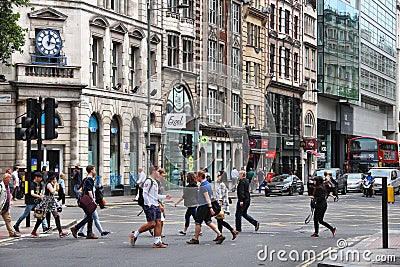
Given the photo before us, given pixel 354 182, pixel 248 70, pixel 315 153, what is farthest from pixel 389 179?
pixel 248 70

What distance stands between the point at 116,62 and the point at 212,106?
1194 inches

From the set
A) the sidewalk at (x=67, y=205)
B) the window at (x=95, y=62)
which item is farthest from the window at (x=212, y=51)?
the window at (x=95, y=62)

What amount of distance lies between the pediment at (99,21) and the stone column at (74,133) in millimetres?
4730

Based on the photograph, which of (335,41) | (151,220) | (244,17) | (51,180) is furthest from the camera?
(335,41)

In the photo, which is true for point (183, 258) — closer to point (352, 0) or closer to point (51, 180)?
point (51, 180)

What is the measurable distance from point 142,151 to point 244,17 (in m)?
5.96

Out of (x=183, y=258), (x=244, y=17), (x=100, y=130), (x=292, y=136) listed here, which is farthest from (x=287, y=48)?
(x=183, y=258)

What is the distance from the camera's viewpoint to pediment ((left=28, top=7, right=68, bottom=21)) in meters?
49.5

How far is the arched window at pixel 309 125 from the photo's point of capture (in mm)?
89162

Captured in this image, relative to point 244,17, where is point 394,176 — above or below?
below

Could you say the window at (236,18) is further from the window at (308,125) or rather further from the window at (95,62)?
the window at (308,125)

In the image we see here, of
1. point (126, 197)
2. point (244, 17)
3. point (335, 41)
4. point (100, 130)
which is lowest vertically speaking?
point (126, 197)

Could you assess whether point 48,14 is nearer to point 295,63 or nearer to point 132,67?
point 132,67

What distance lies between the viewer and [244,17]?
33.8 m
